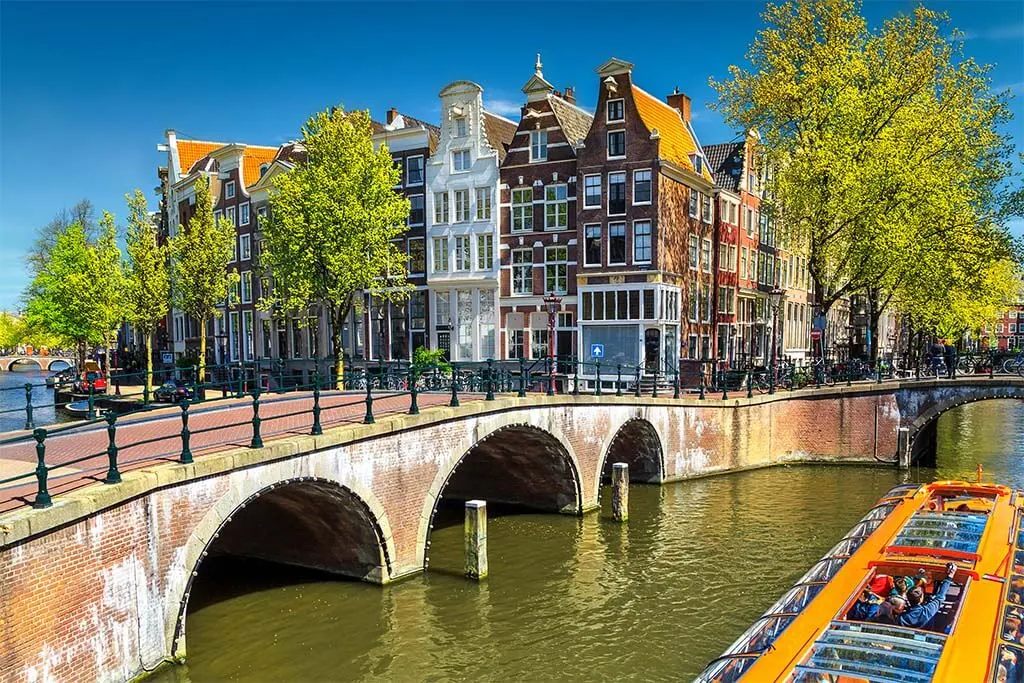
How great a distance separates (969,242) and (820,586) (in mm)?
23283

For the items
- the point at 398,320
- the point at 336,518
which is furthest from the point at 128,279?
the point at 336,518

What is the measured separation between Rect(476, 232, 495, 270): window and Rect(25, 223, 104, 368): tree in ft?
64.9

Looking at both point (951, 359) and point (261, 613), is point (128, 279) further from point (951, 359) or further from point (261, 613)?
point (951, 359)

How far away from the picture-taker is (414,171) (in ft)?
125

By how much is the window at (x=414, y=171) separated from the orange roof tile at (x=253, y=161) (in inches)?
527

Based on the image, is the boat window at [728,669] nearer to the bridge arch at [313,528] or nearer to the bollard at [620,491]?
the bridge arch at [313,528]

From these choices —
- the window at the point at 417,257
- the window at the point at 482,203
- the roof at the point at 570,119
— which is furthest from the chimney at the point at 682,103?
the window at the point at 417,257

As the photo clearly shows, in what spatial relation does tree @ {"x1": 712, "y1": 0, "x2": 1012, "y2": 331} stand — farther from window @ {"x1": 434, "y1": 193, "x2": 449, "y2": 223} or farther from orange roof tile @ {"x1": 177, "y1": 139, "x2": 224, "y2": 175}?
orange roof tile @ {"x1": 177, "y1": 139, "x2": 224, "y2": 175}

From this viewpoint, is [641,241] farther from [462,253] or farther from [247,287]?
[247,287]

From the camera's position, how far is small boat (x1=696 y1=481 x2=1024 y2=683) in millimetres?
7602

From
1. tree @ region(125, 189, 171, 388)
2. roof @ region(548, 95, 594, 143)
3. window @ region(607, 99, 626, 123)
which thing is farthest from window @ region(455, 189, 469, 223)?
tree @ region(125, 189, 171, 388)

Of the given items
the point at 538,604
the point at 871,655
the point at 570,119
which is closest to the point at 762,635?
the point at 871,655

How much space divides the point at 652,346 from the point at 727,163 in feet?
44.7

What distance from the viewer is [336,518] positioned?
576 inches
